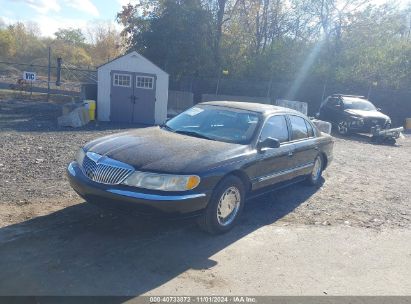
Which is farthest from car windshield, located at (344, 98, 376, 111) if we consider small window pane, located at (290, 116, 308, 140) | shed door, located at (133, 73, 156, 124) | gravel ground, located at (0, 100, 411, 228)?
small window pane, located at (290, 116, 308, 140)

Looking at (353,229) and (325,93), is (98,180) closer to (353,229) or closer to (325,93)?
(353,229)

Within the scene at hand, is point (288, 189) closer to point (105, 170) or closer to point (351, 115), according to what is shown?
point (105, 170)

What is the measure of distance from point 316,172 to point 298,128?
1.37m

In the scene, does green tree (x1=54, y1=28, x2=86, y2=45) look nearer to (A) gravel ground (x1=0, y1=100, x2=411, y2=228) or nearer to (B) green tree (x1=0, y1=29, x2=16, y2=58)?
(B) green tree (x1=0, y1=29, x2=16, y2=58)

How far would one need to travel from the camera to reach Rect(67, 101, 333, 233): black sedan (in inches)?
165

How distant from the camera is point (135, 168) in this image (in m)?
4.23

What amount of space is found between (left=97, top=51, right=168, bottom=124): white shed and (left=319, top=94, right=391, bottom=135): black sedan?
800 centimetres

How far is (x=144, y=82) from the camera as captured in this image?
16.0 m

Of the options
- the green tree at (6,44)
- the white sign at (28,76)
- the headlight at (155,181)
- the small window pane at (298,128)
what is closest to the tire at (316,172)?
the small window pane at (298,128)

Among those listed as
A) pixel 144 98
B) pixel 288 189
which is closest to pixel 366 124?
pixel 144 98

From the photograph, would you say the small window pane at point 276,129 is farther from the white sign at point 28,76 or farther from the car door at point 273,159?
the white sign at point 28,76

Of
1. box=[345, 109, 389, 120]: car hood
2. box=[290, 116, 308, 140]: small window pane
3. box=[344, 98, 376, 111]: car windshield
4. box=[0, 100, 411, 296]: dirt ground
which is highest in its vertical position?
box=[344, 98, 376, 111]: car windshield

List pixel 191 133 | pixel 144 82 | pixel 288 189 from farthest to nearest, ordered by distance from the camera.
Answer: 1. pixel 144 82
2. pixel 288 189
3. pixel 191 133

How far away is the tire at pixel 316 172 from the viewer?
7.31 metres
